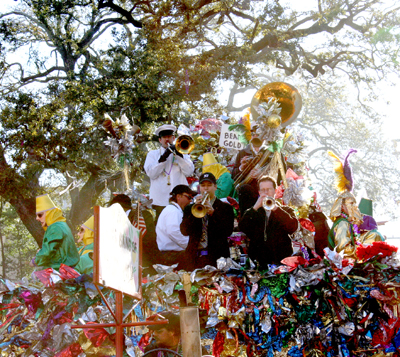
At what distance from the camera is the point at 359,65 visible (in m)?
14.8

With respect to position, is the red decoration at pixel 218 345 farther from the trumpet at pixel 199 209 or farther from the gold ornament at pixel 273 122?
the gold ornament at pixel 273 122

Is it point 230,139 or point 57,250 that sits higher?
point 230,139

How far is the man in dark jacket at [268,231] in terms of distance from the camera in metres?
4.53

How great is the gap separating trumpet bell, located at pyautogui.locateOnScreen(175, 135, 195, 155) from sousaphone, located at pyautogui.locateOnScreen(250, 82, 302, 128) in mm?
858

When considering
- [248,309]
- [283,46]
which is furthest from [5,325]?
[283,46]

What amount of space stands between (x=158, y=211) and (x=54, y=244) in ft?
5.07

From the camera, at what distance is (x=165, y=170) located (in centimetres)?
630

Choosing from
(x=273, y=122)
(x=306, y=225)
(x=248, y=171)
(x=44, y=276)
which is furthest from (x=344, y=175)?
(x=44, y=276)

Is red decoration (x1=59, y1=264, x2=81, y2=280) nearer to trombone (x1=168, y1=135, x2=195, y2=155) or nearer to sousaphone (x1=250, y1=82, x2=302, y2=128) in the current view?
trombone (x1=168, y1=135, x2=195, y2=155)

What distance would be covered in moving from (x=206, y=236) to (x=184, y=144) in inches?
61.2

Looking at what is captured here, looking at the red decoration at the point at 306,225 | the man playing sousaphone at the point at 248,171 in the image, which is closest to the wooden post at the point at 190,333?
the red decoration at the point at 306,225

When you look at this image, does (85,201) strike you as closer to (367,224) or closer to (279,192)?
(279,192)

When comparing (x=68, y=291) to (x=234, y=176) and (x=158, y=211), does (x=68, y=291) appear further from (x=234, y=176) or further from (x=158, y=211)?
(x=234, y=176)

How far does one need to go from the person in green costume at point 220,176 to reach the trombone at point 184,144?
25.2 inches
